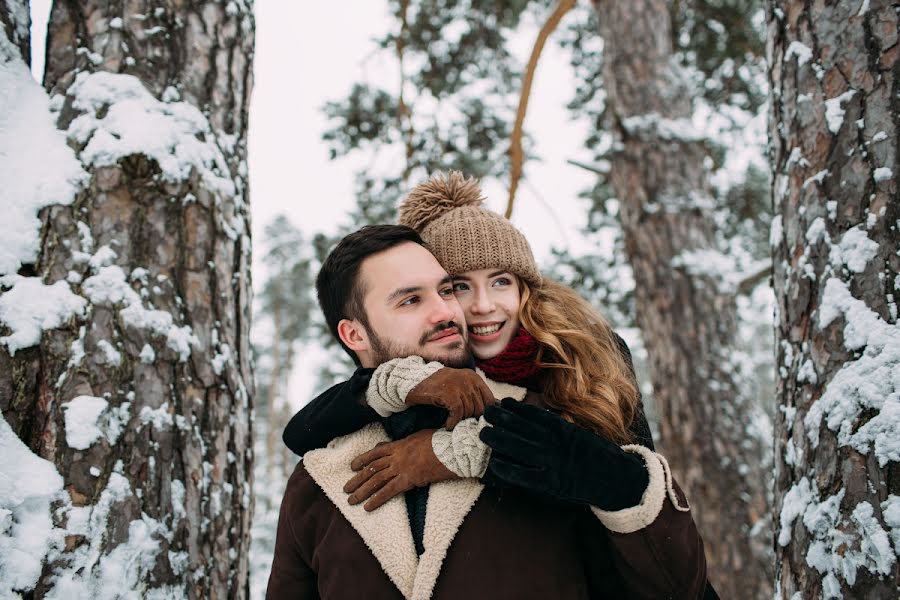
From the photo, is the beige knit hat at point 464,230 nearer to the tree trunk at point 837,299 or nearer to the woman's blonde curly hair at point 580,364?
the woman's blonde curly hair at point 580,364

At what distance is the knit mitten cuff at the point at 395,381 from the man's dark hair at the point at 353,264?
13.6 inches

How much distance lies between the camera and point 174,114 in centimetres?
225

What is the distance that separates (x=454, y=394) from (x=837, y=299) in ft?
3.69

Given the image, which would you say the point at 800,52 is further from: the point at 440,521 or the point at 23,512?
the point at 23,512

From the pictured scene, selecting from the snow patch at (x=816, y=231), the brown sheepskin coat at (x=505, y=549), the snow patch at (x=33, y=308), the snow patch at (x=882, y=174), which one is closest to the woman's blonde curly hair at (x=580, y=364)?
the brown sheepskin coat at (x=505, y=549)

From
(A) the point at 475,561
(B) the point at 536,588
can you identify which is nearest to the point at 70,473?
(A) the point at 475,561

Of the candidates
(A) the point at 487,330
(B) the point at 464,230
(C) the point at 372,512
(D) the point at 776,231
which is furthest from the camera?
(B) the point at 464,230

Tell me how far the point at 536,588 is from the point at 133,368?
1494mm

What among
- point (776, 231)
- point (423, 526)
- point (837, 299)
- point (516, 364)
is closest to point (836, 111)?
point (776, 231)

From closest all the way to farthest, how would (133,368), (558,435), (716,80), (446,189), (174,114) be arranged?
(558,435), (133,368), (174,114), (446,189), (716,80)

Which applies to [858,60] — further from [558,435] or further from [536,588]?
[536,588]

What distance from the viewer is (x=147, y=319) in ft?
6.76

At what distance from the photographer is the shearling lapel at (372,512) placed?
68.9 inches

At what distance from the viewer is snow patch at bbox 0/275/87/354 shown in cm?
190
